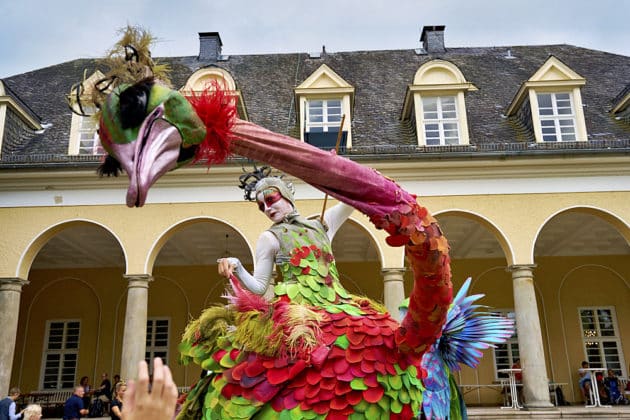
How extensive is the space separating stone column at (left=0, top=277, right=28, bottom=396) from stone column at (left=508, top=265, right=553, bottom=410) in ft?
35.6

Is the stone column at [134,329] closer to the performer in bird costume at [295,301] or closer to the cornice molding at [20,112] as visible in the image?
the cornice molding at [20,112]

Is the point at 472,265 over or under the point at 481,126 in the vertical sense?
under

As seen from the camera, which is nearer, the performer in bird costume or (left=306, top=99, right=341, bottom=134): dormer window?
the performer in bird costume

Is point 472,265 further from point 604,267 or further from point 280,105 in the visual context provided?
point 280,105

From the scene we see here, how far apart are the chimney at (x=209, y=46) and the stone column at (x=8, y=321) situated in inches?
457

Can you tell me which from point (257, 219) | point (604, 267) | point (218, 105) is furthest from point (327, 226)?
point (604, 267)

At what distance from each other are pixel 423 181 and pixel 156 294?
9827 mm

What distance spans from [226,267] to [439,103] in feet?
45.0

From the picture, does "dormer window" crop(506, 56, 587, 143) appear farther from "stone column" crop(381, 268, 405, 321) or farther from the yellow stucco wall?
the yellow stucco wall

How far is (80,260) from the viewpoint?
1861cm

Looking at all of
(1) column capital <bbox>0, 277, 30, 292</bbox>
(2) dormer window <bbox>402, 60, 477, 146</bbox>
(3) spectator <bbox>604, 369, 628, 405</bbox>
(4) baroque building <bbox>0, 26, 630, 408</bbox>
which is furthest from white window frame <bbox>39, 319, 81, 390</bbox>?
(3) spectator <bbox>604, 369, 628, 405</bbox>

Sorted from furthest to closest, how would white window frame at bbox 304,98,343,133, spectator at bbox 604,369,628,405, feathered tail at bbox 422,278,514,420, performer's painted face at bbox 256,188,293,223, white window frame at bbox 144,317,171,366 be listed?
white window frame at bbox 144,317,171,366
spectator at bbox 604,369,628,405
white window frame at bbox 304,98,343,133
performer's painted face at bbox 256,188,293,223
feathered tail at bbox 422,278,514,420

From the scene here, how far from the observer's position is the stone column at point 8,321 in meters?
12.5

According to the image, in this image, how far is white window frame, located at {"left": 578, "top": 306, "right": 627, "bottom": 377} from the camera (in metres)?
18.0
